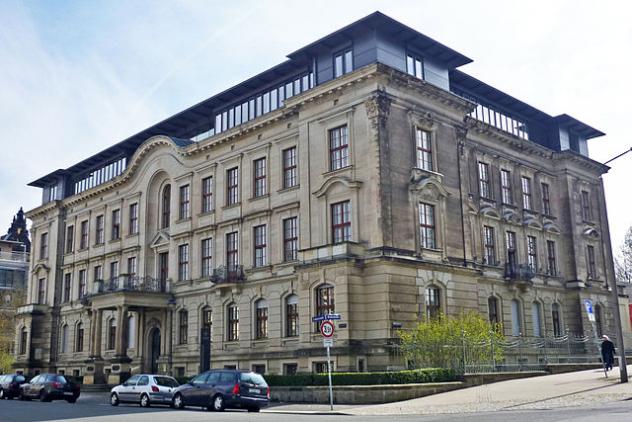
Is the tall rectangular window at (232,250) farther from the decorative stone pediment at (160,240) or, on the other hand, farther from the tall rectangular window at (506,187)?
the tall rectangular window at (506,187)

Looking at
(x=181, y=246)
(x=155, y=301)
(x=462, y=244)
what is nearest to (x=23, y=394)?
(x=155, y=301)

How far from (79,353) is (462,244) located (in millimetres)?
31561

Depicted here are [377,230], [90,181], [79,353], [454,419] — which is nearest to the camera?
[454,419]

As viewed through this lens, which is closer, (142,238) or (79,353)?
(142,238)

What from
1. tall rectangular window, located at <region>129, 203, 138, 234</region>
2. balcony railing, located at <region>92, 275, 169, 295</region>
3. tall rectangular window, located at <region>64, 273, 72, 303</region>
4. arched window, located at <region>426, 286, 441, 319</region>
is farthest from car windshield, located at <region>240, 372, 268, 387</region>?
tall rectangular window, located at <region>64, 273, 72, 303</region>

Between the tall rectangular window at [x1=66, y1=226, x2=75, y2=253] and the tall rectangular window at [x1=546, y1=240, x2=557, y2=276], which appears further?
the tall rectangular window at [x1=66, y1=226, x2=75, y2=253]

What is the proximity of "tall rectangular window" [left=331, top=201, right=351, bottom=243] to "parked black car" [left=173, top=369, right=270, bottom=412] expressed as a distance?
11.3 m

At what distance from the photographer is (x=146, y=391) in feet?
96.1

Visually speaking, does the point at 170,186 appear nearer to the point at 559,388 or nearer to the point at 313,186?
the point at 313,186

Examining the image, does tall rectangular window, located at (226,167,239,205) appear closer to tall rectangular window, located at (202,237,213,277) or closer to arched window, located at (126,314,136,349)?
tall rectangular window, located at (202,237,213,277)

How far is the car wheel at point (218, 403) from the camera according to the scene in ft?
82.0

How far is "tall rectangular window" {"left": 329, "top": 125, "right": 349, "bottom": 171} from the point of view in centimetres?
3634

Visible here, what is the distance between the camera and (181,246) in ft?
152

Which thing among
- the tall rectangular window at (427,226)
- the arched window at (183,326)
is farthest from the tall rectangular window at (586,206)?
the arched window at (183,326)
